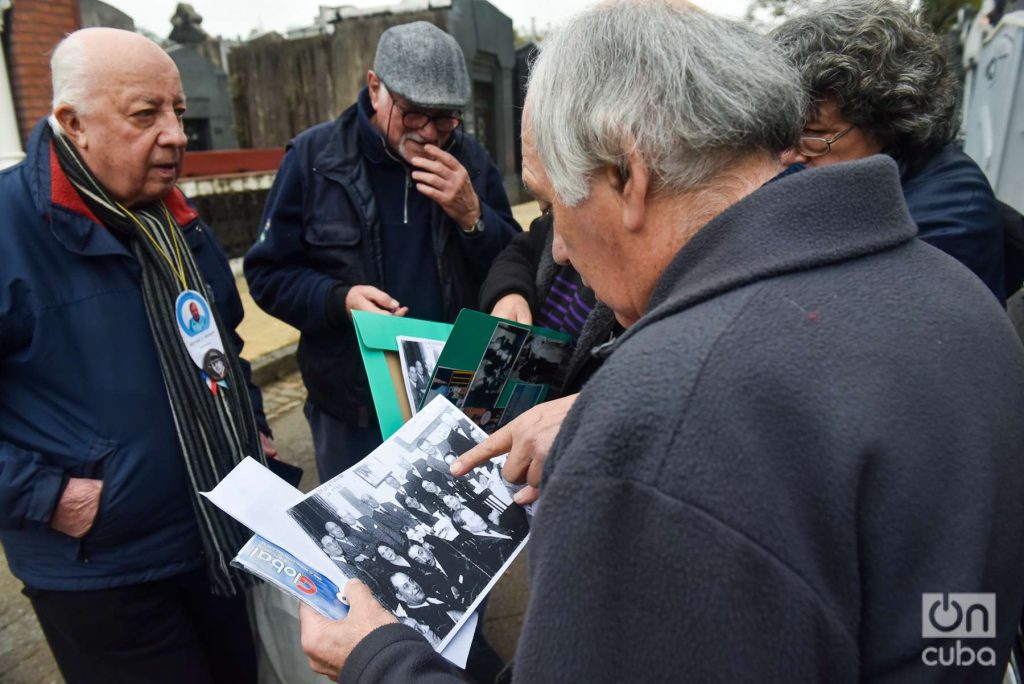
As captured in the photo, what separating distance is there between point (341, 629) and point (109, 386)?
3.21 feet

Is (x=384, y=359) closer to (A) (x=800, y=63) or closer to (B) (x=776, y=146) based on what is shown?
(B) (x=776, y=146)

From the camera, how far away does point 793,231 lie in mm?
718

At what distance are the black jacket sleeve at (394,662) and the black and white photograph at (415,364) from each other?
0.51 meters

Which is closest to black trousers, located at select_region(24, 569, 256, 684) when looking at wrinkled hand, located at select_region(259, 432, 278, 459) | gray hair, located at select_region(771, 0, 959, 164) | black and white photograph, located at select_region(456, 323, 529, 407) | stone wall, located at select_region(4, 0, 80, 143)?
wrinkled hand, located at select_region(259, 432, 278, 459)

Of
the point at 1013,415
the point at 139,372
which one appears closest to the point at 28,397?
the point at 139,372

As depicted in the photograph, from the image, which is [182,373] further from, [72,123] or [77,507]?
[72,123]

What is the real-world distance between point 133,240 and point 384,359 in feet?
2.66

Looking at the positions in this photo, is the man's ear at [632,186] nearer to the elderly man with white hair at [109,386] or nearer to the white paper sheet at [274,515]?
the white paper sheet at [274,515]

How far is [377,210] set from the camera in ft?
7.20

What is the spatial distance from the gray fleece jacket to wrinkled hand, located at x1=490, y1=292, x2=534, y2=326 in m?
0.95

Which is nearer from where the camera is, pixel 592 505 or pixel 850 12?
pixel 592 505

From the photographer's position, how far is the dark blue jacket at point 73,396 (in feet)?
5.10

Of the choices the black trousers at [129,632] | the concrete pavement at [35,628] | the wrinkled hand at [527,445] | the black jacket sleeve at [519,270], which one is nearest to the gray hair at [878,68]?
the black jacket sleeve at [519,270]

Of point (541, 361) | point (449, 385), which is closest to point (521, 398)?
point (541, 361)
